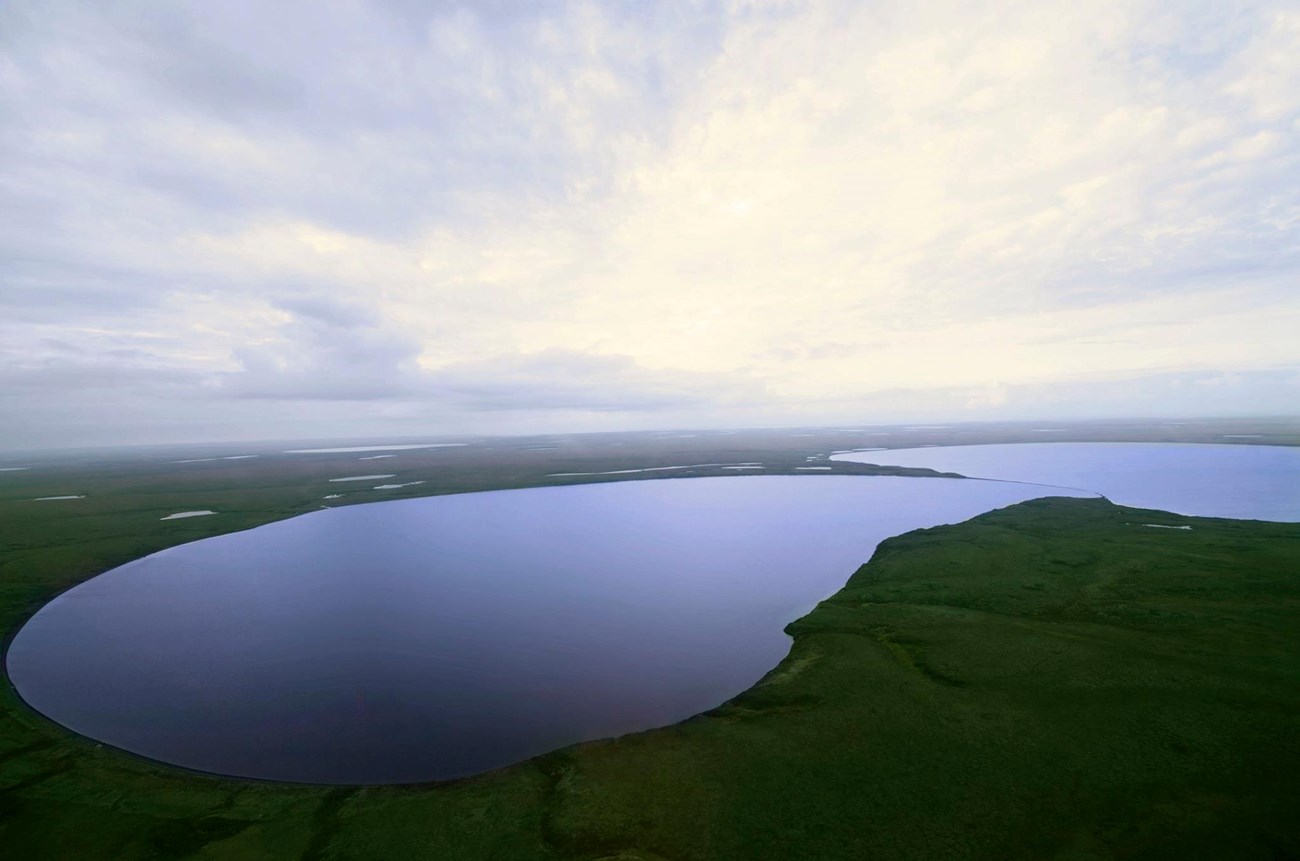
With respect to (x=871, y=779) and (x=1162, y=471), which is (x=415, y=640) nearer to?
(x=871, y=779)

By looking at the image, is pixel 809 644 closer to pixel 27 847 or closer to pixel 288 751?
pixel 288 751

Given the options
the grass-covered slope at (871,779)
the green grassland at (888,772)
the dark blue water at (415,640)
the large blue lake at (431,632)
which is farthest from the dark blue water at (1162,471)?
the grass-covered slope at (871,779)

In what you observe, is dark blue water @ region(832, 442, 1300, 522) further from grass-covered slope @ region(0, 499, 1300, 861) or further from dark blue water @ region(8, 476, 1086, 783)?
grass-covered slope @ region(0, 499, 1300, 861)

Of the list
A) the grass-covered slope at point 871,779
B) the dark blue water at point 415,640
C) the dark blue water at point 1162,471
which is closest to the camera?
the grass-covered slope at point 871,779

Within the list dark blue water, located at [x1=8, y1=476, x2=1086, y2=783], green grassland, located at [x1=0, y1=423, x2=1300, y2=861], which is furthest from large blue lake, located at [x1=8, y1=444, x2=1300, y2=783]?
green grassland, located at [x1=0, y1=423, x2=1300, y2=861]

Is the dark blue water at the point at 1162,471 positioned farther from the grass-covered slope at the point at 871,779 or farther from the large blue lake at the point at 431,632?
the grass-covered slope at the point at 871,779

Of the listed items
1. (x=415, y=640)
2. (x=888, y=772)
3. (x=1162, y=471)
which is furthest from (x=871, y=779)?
(x=1162, y=471)

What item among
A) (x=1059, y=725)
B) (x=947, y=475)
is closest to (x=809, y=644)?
(x=1059, y=725)
